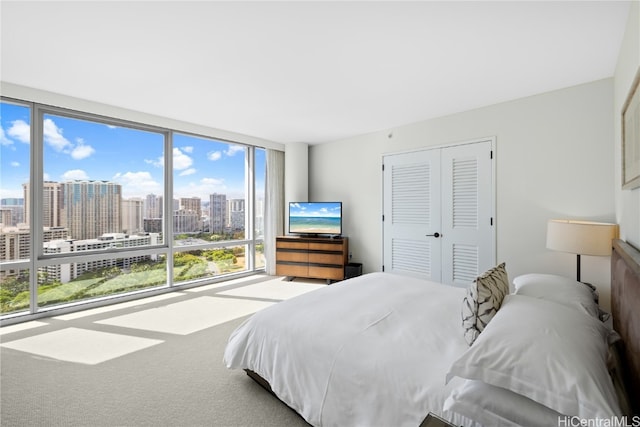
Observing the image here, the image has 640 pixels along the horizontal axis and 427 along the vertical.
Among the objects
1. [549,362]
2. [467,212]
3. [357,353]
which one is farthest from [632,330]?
[467,212]

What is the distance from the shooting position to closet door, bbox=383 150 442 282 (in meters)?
4.18

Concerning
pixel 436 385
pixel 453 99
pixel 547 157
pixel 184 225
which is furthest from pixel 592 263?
pixel 184 225

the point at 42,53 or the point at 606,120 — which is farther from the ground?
the point at 42,53

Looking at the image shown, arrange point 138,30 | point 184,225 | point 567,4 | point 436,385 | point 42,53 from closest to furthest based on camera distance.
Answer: point 436,385, point 567,4, point 138,30, point 42,53, point 184,225

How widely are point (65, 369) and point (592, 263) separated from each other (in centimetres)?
468

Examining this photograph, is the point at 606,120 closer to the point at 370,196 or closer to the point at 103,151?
the point at 370,196

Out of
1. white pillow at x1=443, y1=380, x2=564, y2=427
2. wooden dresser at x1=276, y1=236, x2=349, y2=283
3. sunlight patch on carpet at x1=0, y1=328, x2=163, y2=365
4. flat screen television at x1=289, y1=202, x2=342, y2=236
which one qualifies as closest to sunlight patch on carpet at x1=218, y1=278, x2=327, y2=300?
wooden dresser at x1=276, y1=236, x2=349, y2=283

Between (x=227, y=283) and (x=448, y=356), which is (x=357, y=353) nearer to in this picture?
(x=448, y=356)

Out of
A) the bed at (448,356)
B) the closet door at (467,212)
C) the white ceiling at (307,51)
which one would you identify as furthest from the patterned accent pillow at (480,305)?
the closet door at (467,212)

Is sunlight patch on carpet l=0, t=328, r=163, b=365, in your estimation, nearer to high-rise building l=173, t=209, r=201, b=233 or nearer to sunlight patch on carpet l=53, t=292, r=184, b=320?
sunlight patch on carpet l=53, t=292, r=184, b=320

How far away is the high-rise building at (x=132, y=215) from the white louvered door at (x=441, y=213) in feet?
11.7

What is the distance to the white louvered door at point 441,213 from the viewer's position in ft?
12.3

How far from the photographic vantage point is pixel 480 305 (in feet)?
5.05

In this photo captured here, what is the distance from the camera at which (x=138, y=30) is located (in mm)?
2102
